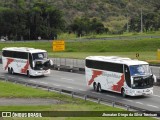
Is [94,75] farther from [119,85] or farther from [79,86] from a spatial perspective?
[119,85]

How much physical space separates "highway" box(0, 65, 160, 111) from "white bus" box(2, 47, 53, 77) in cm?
71

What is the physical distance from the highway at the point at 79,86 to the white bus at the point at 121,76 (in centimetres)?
56

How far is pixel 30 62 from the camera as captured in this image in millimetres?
47906

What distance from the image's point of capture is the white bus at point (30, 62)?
156ft

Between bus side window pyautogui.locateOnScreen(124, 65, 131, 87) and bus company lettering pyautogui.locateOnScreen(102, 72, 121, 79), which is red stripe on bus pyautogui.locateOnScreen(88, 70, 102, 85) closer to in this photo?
bus company lettering pyautogui.locateOnScreen(102, 72, 121, 79)

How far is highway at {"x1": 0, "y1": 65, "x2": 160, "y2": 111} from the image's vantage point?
100 ft

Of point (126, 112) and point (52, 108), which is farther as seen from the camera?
point (52, 108)

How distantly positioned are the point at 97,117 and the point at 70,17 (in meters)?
137

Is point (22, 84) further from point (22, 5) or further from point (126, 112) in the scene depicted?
point (22, 5)

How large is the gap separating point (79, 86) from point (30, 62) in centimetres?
990

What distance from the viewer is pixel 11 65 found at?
5178 cm

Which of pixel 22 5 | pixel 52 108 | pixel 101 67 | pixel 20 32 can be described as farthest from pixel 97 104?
pixel 22 5

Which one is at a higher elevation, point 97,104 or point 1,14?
point 1,14

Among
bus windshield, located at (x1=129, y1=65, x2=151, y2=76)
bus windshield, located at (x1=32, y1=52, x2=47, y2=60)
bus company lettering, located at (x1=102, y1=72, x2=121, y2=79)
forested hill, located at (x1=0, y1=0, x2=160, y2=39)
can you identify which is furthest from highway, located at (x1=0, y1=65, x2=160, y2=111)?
forested hill, located at (x1=0, y1=0, x2=160, y2=39)
